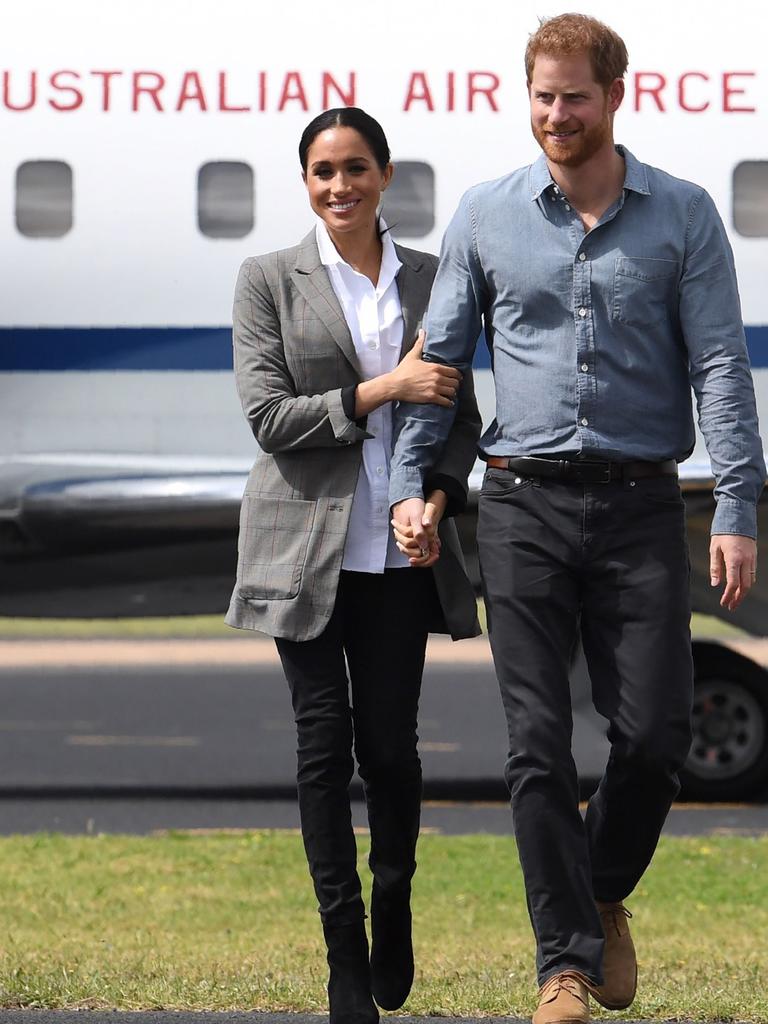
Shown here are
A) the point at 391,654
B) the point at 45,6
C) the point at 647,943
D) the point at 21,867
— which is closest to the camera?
the point at 391,654

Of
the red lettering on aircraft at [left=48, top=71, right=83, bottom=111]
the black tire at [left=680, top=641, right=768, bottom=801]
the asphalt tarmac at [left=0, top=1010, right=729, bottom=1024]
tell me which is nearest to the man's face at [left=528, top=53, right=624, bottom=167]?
the asphalt tarmac at [left=0, top=1010, right=729, bottom=1024]

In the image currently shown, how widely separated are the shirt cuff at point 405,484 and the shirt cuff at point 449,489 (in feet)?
0.21

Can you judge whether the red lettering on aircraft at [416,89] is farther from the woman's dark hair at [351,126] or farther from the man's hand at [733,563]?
the man's hand at [733,563]

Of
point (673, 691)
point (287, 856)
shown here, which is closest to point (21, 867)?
point (287, 856)

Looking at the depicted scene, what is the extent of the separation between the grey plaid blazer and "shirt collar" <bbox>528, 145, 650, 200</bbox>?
0.44 metres

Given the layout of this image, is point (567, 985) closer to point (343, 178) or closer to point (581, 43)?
point (343, 178)

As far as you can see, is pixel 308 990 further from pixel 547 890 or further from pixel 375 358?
pixel 375 358

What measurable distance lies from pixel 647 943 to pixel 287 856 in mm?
1895

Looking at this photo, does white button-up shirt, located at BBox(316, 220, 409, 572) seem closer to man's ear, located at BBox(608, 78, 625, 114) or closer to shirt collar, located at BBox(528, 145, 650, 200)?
shirt collar, located at BBox(528, 145, 650, 200)

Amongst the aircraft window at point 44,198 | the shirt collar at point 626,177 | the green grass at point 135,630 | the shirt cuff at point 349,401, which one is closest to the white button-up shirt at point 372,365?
the shirt cuff at point 349,401

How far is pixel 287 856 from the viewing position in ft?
24.8

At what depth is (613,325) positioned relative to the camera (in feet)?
14.8

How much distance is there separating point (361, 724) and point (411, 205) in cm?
449

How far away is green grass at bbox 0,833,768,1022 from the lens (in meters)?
5.12
